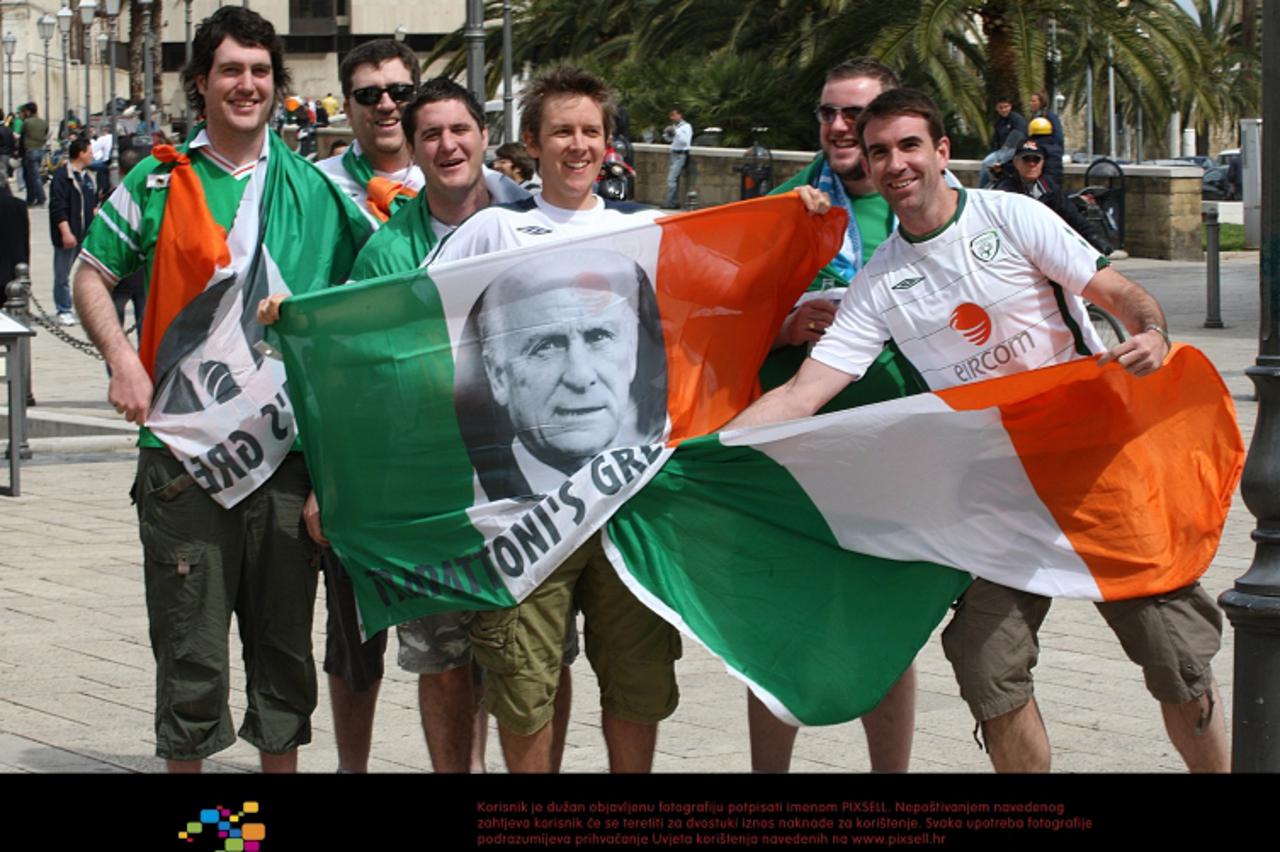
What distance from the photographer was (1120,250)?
87.4 feet

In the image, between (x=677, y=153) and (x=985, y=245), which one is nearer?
(x=985, y=245)

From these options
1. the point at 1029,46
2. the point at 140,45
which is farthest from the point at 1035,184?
the point at 140,45

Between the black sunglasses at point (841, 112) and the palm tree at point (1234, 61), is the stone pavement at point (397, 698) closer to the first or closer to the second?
the black sunglasses at point (841, 112)

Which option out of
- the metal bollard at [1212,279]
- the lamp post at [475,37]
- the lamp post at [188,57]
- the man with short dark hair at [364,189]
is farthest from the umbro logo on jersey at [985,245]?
the metal bollard at [1212,279]

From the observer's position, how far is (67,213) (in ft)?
75.6

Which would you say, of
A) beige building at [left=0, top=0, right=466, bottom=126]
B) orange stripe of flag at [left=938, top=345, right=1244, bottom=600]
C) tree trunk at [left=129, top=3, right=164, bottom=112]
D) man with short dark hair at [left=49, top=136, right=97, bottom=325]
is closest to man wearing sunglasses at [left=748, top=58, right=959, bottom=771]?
orange stripe of flag at [left=938, top=345, right=1244, bottom=600]

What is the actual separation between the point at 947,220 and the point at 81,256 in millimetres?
2238

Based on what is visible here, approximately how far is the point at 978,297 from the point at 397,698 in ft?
9.50

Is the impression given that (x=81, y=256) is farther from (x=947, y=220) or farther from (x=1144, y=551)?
(x=1144, y=551)

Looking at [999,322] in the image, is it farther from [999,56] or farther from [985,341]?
[999,56]

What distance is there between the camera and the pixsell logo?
499 cm

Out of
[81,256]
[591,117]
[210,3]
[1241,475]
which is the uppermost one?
[210,3]
